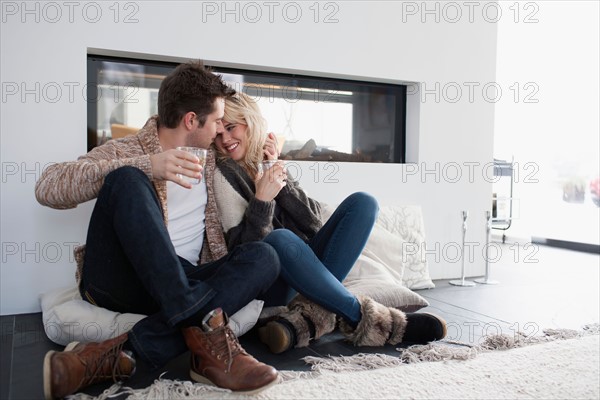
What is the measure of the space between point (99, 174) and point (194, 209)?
398 mm

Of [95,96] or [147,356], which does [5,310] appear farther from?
[147,356]

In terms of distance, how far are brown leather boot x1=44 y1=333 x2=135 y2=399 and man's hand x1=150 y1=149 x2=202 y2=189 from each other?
0.45 metres

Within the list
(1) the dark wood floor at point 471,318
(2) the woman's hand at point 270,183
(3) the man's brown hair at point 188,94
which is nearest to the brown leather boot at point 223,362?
(1) the dark wood floor at point 471,318

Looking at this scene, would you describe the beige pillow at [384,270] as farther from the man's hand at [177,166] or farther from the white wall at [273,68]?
the man's hand at [177,166]

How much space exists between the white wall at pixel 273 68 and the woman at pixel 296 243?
75 centimetres

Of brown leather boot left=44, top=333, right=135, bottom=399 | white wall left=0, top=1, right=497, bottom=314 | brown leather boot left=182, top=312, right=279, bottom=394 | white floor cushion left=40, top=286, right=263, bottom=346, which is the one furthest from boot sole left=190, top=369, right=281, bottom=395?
white wall left=0, top=1, right=497, bottom=314

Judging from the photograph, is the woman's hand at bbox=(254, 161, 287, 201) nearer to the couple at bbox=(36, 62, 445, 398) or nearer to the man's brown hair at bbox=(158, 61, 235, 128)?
the couple at bbox=(36, 62, 445, 398)

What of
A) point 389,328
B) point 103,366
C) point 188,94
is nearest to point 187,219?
point 188,94

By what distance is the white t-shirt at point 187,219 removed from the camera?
1.88 m

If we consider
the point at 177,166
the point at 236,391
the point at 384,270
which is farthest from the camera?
the point at 384,270

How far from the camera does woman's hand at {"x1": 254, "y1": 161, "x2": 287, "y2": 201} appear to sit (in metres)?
1.87

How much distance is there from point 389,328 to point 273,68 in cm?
154

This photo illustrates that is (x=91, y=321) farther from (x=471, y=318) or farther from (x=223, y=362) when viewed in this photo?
(x=471, y=318)

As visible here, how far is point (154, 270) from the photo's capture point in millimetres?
1428
